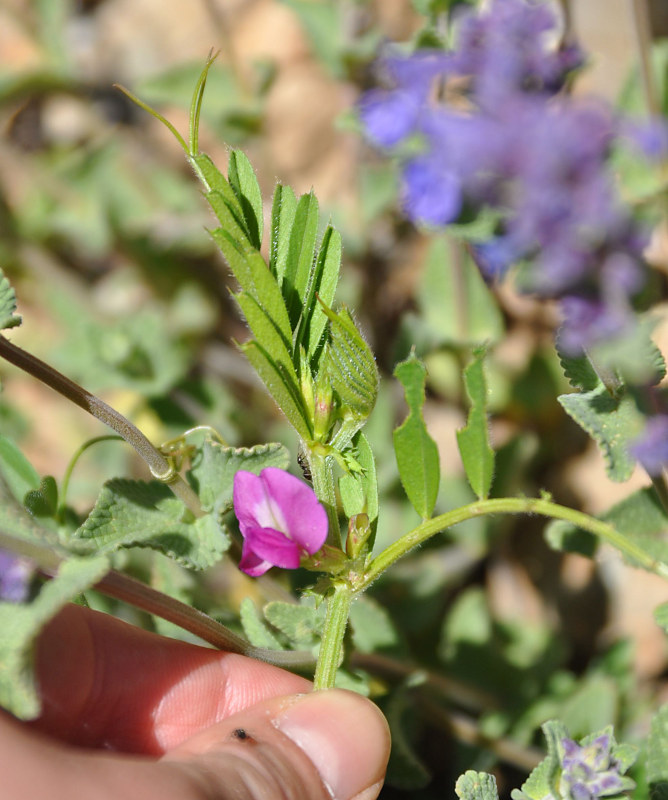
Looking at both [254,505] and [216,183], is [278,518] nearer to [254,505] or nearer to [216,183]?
[254,505]

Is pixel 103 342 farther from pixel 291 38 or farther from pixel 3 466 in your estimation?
pixel 291 38

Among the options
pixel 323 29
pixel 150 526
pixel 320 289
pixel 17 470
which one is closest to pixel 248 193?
pixel 320 289

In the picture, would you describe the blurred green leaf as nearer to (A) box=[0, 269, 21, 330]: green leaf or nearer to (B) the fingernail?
(B) the fingernail

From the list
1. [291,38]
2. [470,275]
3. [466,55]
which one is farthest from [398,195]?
[466,55]

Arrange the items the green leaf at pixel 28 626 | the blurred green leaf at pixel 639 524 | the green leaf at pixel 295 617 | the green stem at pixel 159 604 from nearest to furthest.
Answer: the green leaf at pixel 28 626 < the green stem at pixel 159 604 < the green leaf at pixel 295 617 < the blurred green leaf at pixel 639 524

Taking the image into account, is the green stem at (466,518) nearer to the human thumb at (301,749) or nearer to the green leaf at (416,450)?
the green leaf at (416,450)

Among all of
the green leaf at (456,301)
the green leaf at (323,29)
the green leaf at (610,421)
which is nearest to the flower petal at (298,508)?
the green leaf at (610,421)
